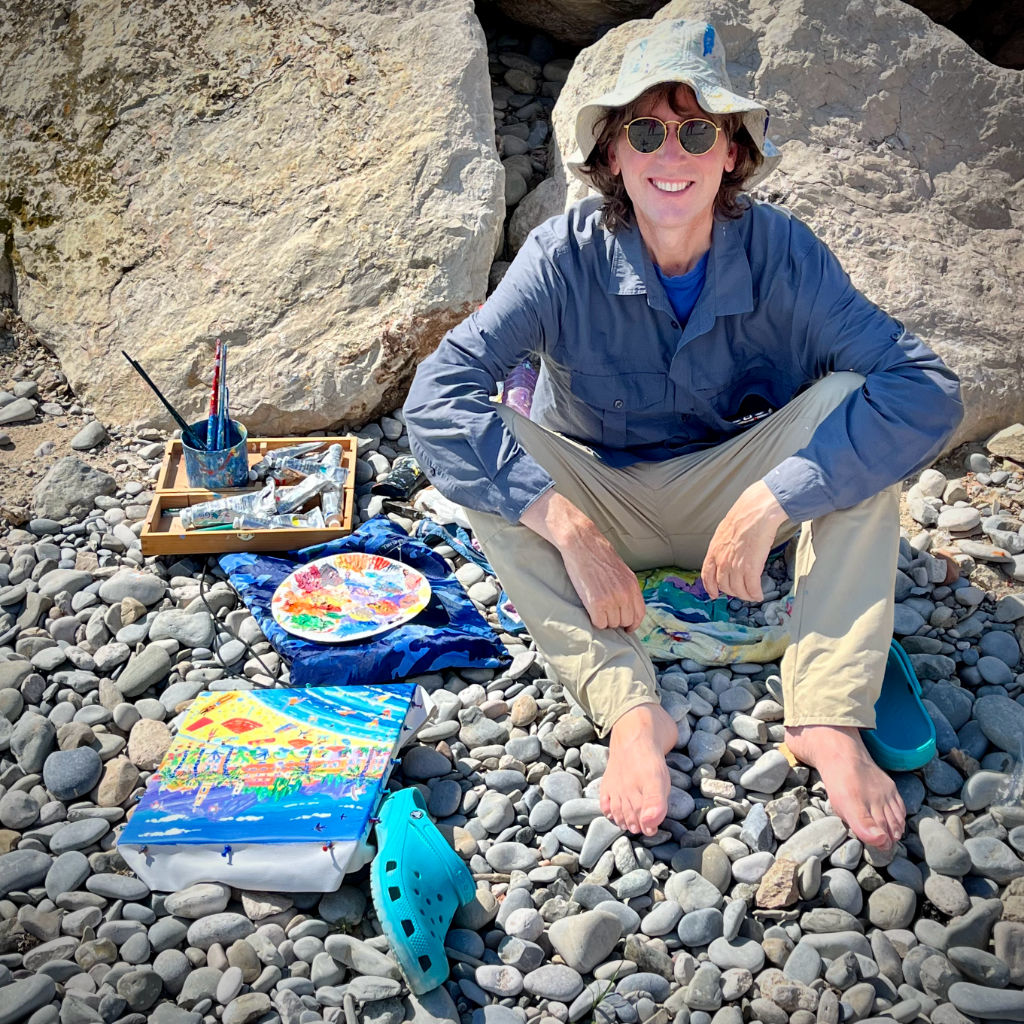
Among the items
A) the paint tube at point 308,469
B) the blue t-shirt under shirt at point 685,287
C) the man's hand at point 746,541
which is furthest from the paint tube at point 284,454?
the man's hand at point 746,541

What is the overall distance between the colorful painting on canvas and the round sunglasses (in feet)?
5.27

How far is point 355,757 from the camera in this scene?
269cm

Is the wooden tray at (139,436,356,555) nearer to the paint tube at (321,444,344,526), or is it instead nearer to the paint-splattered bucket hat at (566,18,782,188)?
the paint tube at (321,444,344,526)

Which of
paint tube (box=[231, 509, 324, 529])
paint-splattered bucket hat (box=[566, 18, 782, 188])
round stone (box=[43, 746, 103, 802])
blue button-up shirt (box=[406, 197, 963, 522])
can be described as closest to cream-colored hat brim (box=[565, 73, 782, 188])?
paint-splattered bucket hat (box=[566, 18, 782, 188])

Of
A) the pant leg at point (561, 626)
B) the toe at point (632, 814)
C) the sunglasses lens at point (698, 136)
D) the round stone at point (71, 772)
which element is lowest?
the round stone at point (71, 772)

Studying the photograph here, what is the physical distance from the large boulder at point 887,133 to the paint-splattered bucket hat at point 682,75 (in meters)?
1.47

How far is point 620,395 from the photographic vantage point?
10.4ft

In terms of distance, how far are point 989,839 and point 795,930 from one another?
1.78 ft

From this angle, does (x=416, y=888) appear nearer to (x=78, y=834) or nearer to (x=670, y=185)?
(x=78, y=834)

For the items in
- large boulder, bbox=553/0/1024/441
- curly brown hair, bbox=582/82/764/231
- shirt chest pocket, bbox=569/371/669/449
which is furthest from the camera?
large boulder, bbox=553/0/1024/441

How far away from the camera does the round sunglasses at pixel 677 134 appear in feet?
9.04

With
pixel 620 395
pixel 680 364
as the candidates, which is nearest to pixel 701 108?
pixel 680 364

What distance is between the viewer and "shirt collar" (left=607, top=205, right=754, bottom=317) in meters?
2.96

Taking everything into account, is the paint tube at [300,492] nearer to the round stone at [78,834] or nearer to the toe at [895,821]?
the round stone at [78,834]
